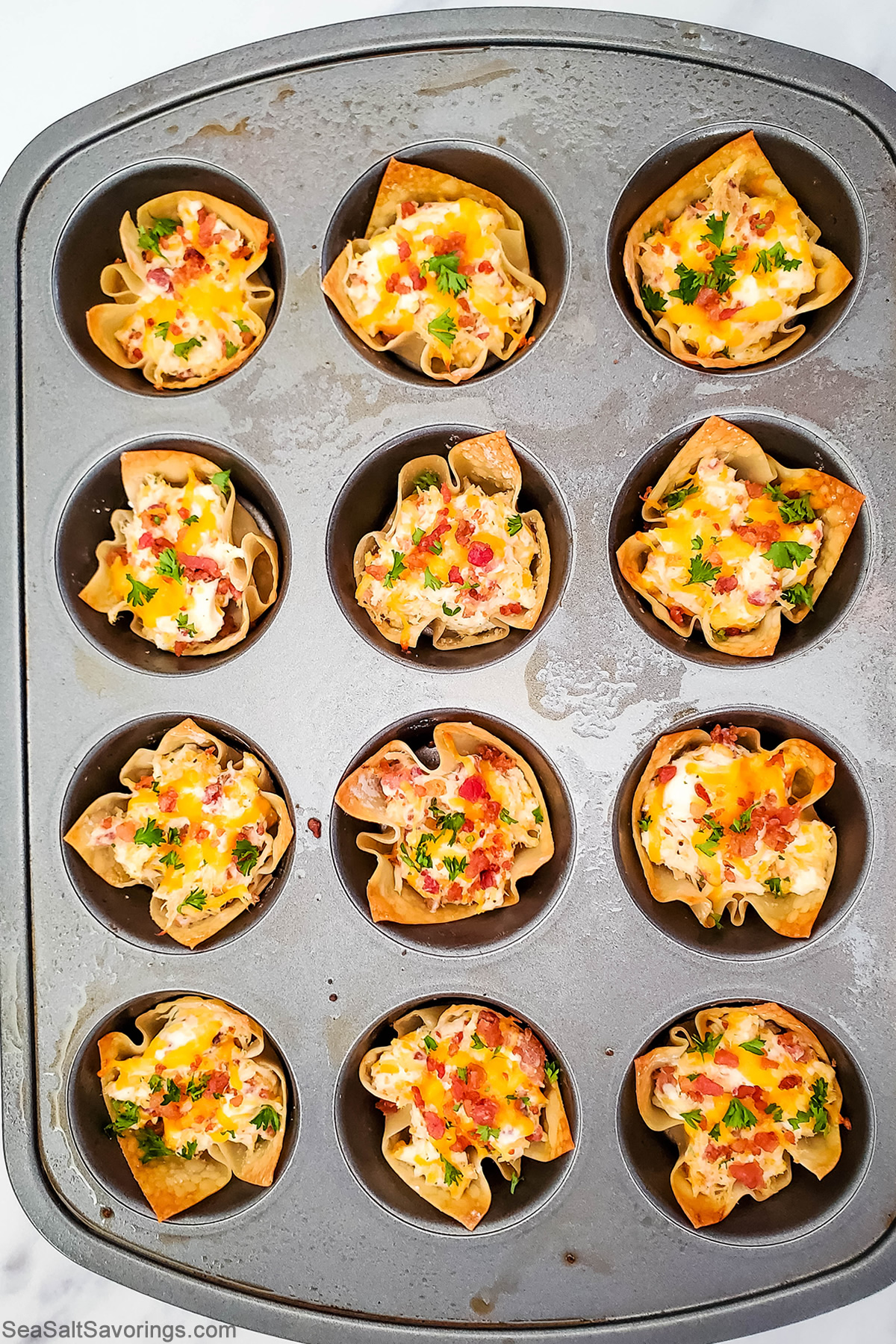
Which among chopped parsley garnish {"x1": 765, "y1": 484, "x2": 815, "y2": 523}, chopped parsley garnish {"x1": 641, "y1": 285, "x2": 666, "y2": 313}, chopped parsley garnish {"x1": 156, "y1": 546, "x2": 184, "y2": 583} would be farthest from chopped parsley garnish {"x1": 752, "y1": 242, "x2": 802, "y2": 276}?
chopped parsley garnish {"x1": 156, "y1": 546, "x2": 184, "y2": 583}

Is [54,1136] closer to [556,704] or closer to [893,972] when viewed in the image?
[556,704]

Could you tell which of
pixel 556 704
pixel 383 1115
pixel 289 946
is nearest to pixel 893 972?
pixel 556 704

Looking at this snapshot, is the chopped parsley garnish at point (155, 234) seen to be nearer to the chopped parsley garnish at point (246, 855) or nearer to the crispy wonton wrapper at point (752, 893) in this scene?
the chopped parsley garnish at point (246, 855)

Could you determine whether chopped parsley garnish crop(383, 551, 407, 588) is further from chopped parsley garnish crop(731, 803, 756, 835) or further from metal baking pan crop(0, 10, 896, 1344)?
chopped parsley garnish crop(731, 803, 756, 835)

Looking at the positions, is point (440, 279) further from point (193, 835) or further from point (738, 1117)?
point (738, 1117)

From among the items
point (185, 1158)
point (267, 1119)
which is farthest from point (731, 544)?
point (185, 1158)

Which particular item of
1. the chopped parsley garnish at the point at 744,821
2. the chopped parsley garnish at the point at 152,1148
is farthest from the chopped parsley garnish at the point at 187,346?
the chopped parsley garnish at the point at 152,1148
